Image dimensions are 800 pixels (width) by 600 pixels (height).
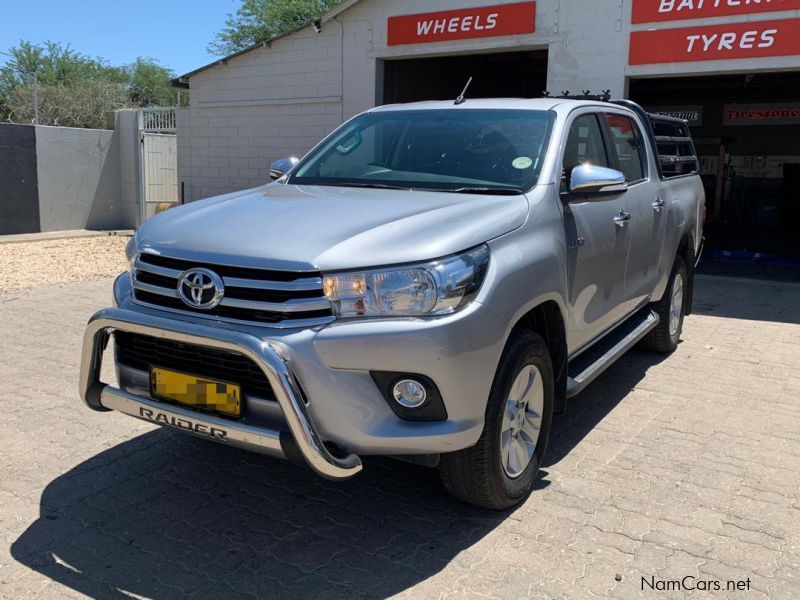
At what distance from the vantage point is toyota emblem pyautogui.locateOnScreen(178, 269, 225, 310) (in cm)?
295

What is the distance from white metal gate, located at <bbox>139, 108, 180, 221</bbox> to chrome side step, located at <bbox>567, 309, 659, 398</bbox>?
43.6 ft

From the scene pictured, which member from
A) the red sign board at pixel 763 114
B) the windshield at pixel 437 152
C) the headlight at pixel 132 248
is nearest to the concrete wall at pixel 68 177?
the windshield at pixel 437 152

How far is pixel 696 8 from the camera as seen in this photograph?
9359 millimetres

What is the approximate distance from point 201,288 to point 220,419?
21.2 inches

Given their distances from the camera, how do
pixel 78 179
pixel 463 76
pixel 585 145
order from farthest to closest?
pixel 78 179 → pixel 463 76 → pixel 585 145

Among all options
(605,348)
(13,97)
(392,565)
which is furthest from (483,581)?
(13,97)

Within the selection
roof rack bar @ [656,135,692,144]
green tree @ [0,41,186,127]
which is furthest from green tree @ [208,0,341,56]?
roof rack bar @ [656,135,692,144]

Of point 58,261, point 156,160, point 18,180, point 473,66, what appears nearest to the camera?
point 58,261

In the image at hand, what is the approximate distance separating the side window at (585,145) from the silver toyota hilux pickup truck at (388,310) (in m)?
0.03

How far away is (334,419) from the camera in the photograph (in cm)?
279

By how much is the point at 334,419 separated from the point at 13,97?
37.9 m

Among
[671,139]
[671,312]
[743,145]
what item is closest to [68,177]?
[671,139]

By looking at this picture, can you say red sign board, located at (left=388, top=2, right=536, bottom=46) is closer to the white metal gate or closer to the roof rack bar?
the roof rack bar

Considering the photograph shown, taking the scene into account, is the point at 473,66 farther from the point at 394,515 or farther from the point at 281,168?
the point at 394,515
